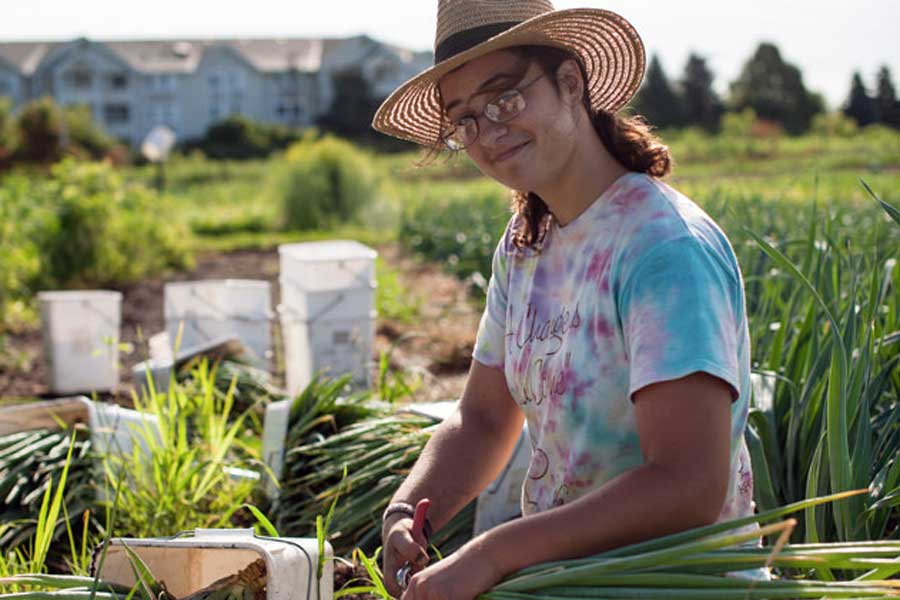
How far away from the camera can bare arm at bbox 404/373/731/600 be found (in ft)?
4.21

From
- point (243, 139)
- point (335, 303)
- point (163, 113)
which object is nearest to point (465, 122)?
point (335, 303)

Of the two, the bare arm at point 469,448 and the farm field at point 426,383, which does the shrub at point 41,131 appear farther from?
the bare arm at point 469,448

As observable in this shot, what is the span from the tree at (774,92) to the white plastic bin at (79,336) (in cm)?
4235

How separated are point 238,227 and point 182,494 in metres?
14.9

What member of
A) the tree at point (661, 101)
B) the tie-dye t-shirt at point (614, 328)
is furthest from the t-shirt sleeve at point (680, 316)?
the tree at point (661, 101)

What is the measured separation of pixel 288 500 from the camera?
2920mm

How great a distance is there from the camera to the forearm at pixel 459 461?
177 cm

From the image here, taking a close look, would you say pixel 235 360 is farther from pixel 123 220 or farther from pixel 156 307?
pixel 123 220

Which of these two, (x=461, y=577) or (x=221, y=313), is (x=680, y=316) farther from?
(x=221, y=313)

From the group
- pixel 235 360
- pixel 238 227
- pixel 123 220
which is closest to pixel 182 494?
pixel 235 360

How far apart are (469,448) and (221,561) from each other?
43 centimetres

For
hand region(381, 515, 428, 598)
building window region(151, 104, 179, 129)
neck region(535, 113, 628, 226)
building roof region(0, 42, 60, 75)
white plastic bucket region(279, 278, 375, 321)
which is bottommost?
white plastic bucket region(279, 278, 375, 321)

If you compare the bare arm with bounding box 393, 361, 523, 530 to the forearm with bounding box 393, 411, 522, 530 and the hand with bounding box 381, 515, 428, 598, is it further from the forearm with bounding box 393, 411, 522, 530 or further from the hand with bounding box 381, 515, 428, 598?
the hand with bounding box 381, 515, 428, 598

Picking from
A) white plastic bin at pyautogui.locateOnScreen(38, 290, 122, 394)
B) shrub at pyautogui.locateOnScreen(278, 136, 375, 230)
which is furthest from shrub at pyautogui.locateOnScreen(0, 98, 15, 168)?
white plastic bin at pyautogui.locateOnScreen(38, 290, 122, 394)
